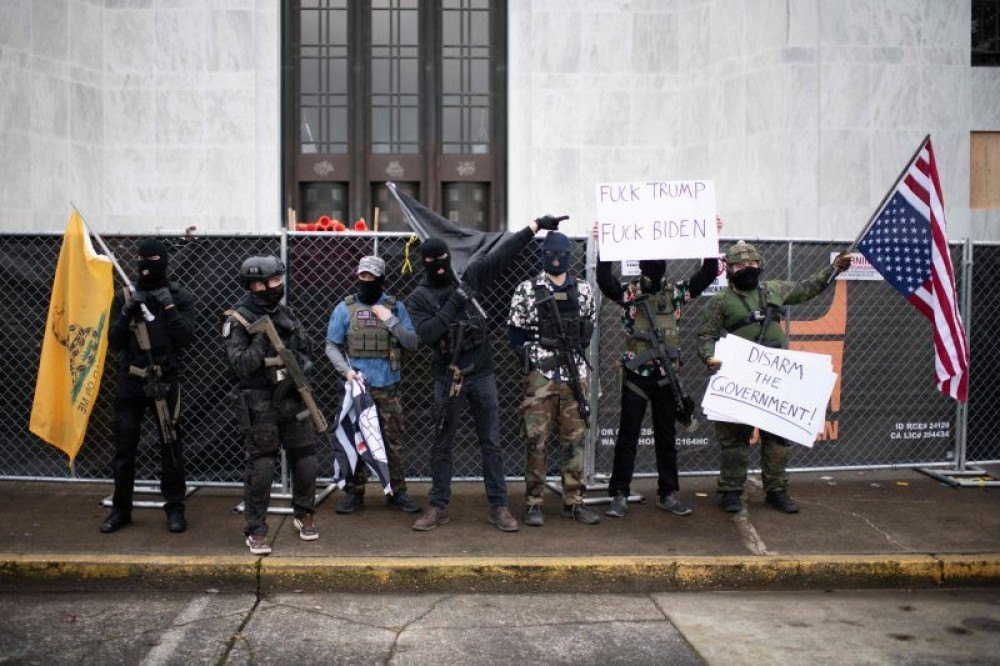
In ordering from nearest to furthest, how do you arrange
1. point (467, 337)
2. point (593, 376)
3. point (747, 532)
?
point (467, 337) → point (747, 532) → point (593, 376)

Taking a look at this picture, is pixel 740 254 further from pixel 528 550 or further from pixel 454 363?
pixel 528 550

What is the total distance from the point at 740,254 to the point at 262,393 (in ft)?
12.3

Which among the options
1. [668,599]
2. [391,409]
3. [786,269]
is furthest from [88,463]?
[786,269]

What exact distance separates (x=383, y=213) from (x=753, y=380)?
26.7ft

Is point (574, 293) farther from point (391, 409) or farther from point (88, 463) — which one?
point (88, 463)

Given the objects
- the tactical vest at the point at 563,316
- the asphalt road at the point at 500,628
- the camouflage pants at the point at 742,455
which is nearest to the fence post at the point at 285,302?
the asphalt road at the point at 500,628

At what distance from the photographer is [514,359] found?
25.7 feet

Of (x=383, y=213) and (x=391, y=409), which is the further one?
(x=383, y=213)

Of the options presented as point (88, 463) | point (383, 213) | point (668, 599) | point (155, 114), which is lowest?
point (668, 599)

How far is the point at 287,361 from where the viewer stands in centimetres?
602

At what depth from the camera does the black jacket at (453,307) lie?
20.9 ft

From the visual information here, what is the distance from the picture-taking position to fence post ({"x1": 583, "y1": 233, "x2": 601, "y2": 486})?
299 inches

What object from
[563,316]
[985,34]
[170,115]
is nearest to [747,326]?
[563,316]

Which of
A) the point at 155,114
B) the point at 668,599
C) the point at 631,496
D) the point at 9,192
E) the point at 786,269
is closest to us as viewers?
the point at 668,599
